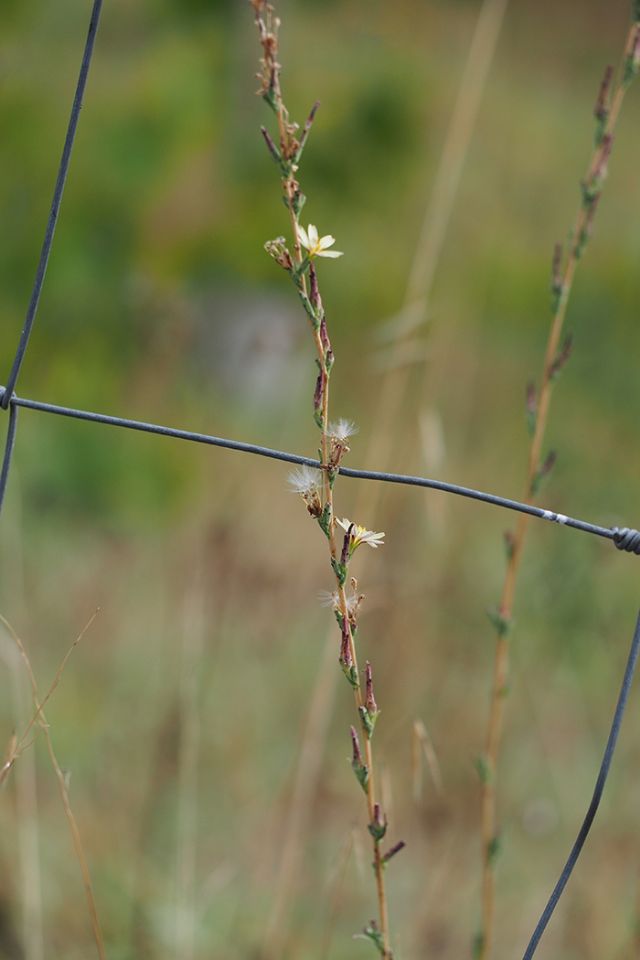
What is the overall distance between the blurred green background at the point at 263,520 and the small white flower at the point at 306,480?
1.56 feet

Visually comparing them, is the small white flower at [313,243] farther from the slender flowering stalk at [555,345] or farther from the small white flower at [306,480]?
the slender flowering stalk at [555,345]

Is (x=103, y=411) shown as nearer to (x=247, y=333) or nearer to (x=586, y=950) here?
(x=247, y=333)

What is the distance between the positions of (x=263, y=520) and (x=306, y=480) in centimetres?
213

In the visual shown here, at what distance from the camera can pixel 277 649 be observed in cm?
218

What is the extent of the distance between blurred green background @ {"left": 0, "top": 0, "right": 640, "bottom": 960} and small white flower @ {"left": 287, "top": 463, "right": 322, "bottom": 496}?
1.56 feet

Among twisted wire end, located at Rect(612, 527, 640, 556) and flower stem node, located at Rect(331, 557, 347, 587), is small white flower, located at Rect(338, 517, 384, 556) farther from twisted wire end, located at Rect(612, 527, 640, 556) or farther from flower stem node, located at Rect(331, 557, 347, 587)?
twisted wire end, located at Rect(612, 527, 640, 556)

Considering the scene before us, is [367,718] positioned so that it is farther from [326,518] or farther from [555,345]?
[555,345]

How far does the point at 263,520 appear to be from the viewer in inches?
107

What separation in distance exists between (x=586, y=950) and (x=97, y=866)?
70 centimetres

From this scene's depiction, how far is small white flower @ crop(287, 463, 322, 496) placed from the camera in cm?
59

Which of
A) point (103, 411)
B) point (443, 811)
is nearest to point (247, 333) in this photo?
point (103, 411)

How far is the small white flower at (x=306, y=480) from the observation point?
0.59 m

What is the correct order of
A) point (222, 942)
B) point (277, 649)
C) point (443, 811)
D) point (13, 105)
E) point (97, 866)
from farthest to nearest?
1. point (13, 105)
2. point (277, 649)
3. point (443, 811)
4. point (97, 866)
5. point (222, 942)

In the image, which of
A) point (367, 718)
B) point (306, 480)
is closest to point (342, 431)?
point (306, 480)
